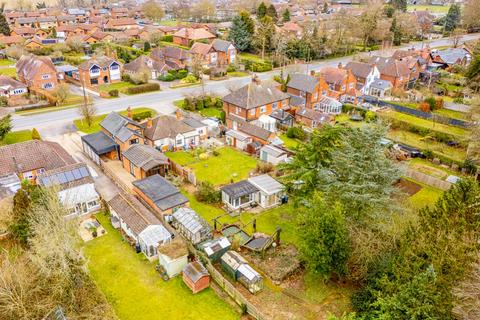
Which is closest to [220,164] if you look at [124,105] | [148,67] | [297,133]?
[297,133]

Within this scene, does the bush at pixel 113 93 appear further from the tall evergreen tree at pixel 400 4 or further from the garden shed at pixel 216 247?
the tall evergreen tree at pixel 400 4

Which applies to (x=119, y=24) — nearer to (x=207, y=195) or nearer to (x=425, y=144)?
(x=207, y=195)

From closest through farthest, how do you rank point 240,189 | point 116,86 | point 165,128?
1. point 240,189
2. point 165,128
3. point 116,86

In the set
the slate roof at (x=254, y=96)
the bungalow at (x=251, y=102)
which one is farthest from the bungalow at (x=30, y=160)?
the slate roof at (x=254, y=96)

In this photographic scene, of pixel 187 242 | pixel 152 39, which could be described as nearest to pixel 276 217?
pixel 187 242

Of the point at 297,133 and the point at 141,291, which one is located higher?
the point at 297,133

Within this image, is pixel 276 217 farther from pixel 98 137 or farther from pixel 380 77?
pixel 380 77
